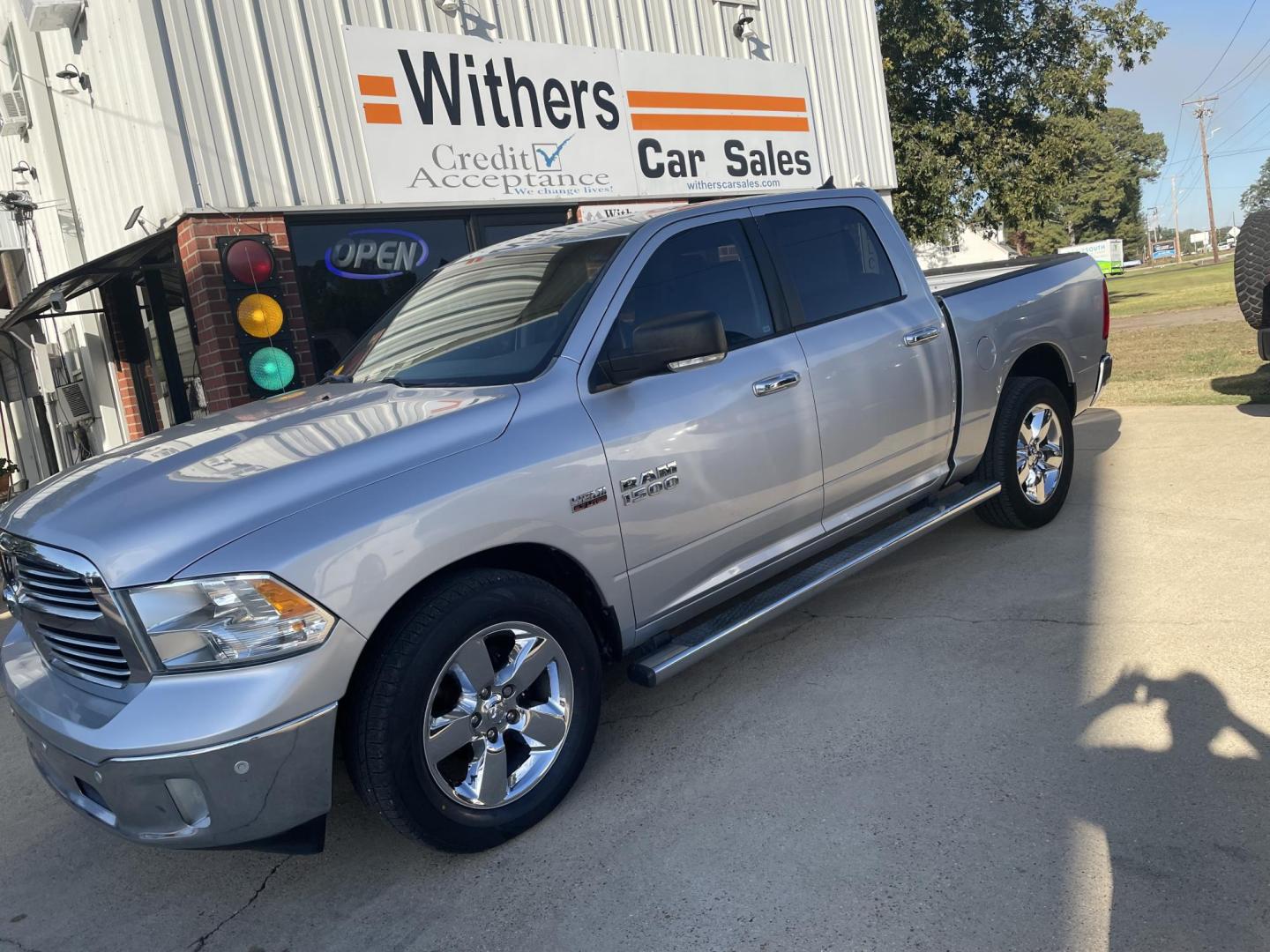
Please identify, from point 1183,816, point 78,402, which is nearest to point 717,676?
point 1183,816

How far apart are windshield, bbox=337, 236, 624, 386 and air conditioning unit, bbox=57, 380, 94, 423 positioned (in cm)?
923

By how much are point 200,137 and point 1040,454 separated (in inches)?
248

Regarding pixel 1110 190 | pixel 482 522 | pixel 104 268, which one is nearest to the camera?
pixel 482 522

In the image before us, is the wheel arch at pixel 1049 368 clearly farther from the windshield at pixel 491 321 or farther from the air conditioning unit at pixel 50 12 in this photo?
the air conditioning unit at pixel 50 12

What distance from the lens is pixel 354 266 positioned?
8125 mm

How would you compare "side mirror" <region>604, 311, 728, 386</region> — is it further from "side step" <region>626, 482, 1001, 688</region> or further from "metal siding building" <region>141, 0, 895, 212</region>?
"metal siding building" <region>141, 0, 895, 212</region>

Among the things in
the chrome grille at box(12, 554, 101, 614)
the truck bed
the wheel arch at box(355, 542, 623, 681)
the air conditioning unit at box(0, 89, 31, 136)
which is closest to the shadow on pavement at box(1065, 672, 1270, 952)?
the wheel arch at box(355, 542, 623, 681)

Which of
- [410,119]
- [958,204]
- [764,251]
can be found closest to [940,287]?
[764,251]

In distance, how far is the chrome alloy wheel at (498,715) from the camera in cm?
272

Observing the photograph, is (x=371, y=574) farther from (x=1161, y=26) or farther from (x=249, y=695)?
(x=1161, y=26)

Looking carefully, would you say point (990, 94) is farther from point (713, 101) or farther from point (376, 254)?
point (376, 254)

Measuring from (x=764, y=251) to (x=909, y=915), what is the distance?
102 inches

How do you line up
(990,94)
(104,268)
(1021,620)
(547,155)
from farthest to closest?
(990,94), (547,155), (104,268), (1021,620)

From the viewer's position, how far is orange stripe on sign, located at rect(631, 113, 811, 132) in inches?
389
